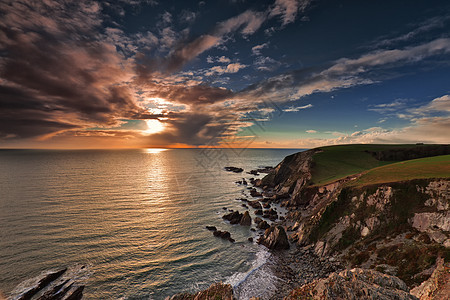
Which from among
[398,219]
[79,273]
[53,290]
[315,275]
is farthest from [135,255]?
[398,219]

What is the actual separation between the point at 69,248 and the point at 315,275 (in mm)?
44299

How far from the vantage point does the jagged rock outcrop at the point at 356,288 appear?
479 inches

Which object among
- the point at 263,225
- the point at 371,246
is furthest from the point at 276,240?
the point at 371,246

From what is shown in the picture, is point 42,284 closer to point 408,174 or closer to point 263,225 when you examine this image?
point 263,225

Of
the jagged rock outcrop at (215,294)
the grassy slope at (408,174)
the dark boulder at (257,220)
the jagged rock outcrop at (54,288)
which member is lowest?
the jagged rock outcrop at (54,288)

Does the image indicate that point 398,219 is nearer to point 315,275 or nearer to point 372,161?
point 315,275

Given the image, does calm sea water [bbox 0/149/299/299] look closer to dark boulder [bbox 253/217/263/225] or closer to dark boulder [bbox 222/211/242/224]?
dark boulder [bbox 222/211/242/224]

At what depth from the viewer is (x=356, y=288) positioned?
41.3 ft

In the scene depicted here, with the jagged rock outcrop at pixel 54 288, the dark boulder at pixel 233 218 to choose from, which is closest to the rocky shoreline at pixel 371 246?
the dark boulder at pixel 233 218

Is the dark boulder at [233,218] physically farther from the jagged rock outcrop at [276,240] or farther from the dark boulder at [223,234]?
the jagged rock outcrop at [276,240]

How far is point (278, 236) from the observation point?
117ft

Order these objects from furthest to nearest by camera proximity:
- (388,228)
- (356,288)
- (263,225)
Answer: (263,225) → (388,228) → (356,288)

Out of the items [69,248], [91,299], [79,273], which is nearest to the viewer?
[91,299]

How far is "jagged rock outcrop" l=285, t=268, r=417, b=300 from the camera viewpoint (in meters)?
12.2
